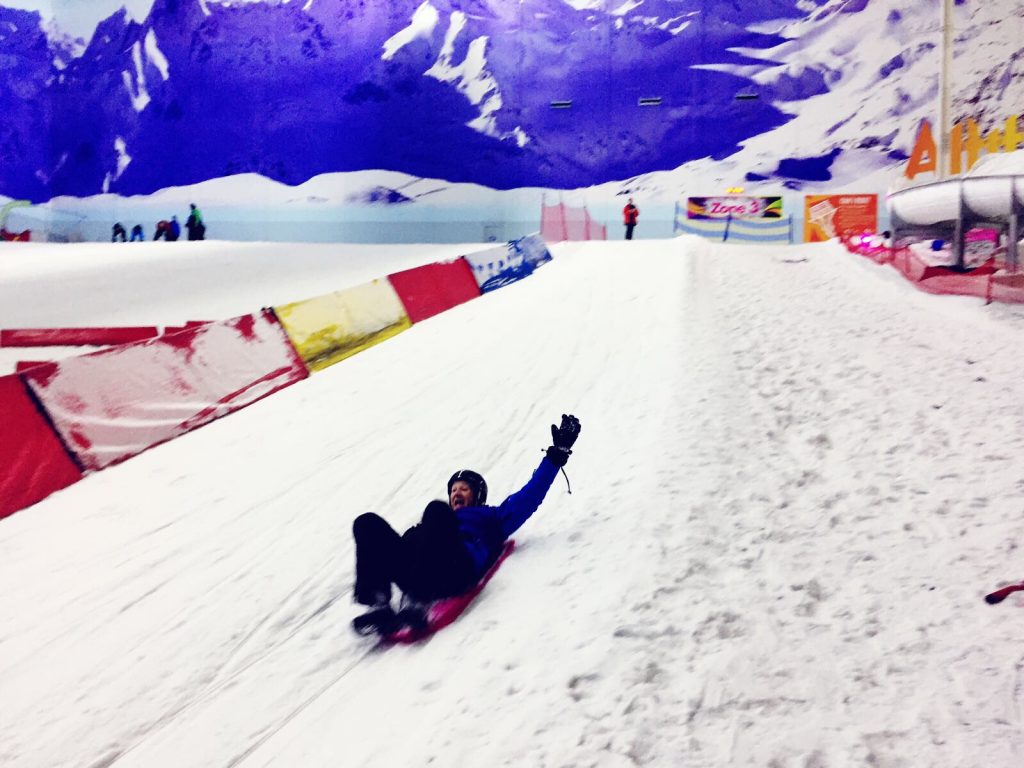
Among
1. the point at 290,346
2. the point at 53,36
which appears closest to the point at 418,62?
the point at 53,36

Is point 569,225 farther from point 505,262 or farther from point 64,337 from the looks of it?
point 64,337

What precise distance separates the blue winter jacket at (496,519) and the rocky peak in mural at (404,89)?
15452 millimetres

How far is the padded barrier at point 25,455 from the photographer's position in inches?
171

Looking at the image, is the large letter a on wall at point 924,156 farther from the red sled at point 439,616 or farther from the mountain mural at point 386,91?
the red sled at point 439,616

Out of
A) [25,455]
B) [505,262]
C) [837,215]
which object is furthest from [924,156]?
[25,455]

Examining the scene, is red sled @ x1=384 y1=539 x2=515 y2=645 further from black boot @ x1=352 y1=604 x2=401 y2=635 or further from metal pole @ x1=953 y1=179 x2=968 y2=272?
metal pole @ x1=953 y1=179 x2=968 y2=272

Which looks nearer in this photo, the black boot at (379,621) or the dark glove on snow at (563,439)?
the black boot at (379,621)

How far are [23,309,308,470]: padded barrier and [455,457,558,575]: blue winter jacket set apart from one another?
2.73m

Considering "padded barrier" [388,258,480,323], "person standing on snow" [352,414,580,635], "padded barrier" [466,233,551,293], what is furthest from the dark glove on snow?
"padded barrier" [466,233,551,293]

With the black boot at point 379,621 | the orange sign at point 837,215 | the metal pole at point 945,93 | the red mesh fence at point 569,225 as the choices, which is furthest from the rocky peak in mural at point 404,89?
the black boot at point 379,621

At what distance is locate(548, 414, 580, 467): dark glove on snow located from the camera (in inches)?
143

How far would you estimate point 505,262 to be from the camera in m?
11.4

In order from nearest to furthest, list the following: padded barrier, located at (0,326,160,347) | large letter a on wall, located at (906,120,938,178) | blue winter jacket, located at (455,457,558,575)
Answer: blue winter jacket, located at (455,457,558,575) < padded barrier, located at (0,326,160,347) < large letter a on wall, located at (906,120,938,178)

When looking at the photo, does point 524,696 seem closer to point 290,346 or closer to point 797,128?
point 290,346
